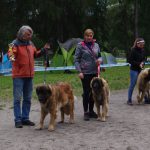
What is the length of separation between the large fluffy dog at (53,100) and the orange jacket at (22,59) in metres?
0.66

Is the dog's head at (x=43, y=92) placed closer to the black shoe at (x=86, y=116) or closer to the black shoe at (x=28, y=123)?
the black shoe at (x=28, y=123)

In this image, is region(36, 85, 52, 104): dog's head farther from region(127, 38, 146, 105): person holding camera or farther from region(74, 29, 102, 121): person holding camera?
region(127, 38, 146, 105): person holding camera

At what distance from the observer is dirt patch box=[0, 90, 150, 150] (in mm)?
7023

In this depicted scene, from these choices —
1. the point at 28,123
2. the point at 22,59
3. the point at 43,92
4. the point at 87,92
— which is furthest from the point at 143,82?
the point at 43,92

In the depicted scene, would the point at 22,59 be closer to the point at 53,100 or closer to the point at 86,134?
the point at 53,100

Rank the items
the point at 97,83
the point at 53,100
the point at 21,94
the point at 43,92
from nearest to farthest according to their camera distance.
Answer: the point at 43,92, the point at 53,100, the point at 21,94, the point at 97,83

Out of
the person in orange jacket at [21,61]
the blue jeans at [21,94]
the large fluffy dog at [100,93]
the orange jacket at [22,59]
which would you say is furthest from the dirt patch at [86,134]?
the orange jacket at [22,59]

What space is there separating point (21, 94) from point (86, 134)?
1769 mm

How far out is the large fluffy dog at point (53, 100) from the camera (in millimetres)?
8273

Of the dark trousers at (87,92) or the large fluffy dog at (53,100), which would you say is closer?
the large fluffy dog at (53,100)

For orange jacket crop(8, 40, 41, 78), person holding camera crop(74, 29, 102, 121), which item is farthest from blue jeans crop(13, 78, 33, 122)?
person holding camera crop(74, 29, 102, 121)

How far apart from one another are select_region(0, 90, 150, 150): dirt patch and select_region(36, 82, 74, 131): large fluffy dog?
26 cm

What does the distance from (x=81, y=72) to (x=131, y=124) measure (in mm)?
1644

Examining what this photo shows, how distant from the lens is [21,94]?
8969 mm
